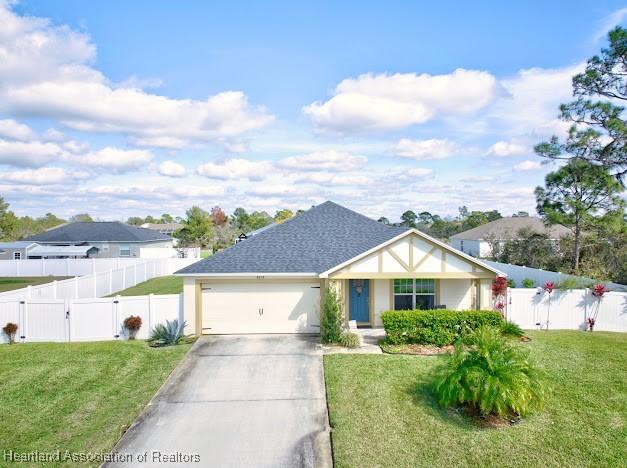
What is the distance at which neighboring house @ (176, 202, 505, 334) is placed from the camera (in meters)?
15.5

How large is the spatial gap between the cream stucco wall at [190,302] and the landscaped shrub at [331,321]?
5.10 m

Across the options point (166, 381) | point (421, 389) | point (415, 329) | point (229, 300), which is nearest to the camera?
point (421, 389)

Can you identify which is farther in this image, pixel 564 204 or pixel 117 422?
pixel 564 204

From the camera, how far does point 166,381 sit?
11477 millimetres

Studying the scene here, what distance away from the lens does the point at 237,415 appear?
9.54 metres

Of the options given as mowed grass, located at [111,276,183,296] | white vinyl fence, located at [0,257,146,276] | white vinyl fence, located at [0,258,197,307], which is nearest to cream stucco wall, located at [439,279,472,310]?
white vinyl fence, located at [0,258,197,307]

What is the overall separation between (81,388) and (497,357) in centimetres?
1062

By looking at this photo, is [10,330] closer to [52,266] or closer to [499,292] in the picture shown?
[499,292]

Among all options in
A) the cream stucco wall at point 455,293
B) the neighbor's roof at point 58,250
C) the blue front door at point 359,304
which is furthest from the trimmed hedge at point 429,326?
the neighbor's roof at point 58,250

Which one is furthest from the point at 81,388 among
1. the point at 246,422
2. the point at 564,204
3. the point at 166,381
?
the point at 564,204

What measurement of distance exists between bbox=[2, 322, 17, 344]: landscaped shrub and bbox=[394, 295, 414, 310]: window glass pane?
14.5 m

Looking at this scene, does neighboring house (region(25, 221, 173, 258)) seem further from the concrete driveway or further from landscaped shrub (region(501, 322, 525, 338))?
landscaped shrub (region(501, 322, 525, 338))

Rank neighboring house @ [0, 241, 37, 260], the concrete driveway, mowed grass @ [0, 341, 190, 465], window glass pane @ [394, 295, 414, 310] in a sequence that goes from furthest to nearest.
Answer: neighboring house @ [0, 241, 37, 260] < window glass pane @ [394, 295, 414, 310] < mowed grass @ [0, 341, 190, 465] < the concrete driveway

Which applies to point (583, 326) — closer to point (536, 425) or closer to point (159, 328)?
point (536, 425)
